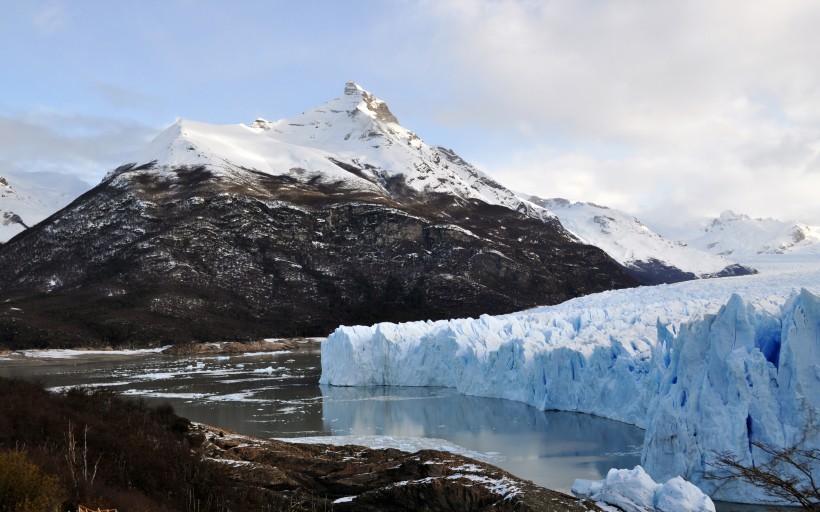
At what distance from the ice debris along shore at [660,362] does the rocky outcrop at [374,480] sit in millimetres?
4655

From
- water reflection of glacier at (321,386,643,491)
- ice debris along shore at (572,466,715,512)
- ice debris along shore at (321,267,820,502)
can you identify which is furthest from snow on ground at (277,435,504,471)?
ice debris along shore at (572,466,715,512)

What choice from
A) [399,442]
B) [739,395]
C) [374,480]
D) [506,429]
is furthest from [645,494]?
[506,429]

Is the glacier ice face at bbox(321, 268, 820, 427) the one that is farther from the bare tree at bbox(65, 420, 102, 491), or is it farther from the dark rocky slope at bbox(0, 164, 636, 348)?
the dark rocky slope at bbox(0, 164, 636, 348)

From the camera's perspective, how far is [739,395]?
17.2 m

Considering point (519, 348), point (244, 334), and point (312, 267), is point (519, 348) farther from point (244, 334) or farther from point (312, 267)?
point (312, 267)

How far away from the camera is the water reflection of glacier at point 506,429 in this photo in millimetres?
20641

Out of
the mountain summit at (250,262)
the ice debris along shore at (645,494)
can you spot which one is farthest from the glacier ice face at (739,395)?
the mountain summit at (250,262)

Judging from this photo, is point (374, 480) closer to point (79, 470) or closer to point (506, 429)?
point (79, 470)

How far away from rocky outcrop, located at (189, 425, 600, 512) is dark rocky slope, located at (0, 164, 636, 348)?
66891mm

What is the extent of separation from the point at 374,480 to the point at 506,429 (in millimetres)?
12677

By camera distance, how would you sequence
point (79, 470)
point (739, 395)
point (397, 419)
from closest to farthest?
point (79, 470) → point (739, 395) → point (397, 419)

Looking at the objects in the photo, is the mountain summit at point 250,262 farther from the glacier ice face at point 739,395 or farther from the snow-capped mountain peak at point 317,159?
the glacier ice face at point 739,395

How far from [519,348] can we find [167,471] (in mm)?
22452

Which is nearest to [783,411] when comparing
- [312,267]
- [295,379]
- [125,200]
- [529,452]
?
[529,452]
